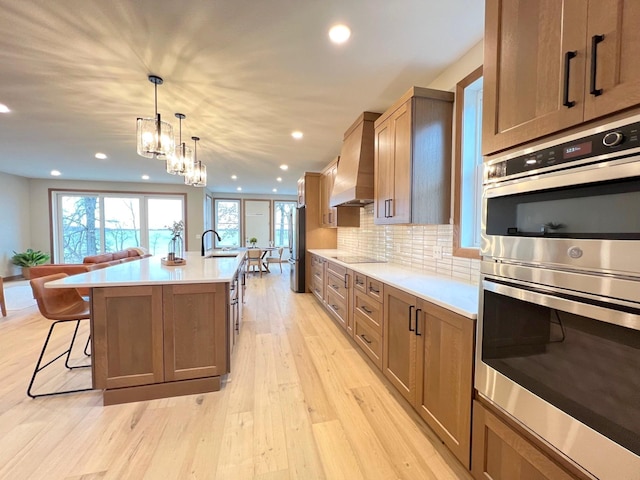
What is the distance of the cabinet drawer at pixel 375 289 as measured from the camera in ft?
7.48

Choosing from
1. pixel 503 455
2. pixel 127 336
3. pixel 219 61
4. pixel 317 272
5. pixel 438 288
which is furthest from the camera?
pixel 317 272

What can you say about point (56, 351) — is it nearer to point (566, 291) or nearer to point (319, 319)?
point (319, 319)

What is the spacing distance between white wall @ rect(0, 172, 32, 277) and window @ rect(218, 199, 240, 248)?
474 centimetres

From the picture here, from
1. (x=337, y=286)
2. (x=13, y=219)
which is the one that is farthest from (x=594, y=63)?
(x=13, y=219)

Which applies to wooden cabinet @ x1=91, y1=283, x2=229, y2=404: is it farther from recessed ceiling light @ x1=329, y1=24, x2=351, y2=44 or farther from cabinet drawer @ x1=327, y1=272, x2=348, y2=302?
recessed ceiling light @ x1=329, y1=24, x2=351, y2=44

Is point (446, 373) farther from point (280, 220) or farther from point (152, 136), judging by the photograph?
point (280, 220)

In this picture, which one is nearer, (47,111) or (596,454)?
(596,454)

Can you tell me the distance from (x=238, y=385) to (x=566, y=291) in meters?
2.27

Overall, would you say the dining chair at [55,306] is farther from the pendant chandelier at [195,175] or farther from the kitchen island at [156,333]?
the pendant chandelier at [195,175]

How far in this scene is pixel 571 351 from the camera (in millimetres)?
919

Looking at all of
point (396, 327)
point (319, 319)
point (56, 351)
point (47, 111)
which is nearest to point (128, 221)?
point (47, 111)

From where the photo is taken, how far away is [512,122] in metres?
1.12

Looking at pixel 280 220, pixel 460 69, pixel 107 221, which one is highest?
pixel 460 69

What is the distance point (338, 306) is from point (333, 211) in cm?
171
